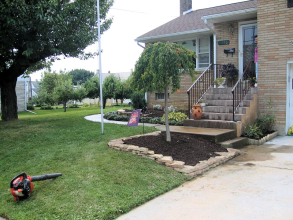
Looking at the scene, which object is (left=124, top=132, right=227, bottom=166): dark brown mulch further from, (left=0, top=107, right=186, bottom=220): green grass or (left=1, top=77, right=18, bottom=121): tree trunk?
(left=1, top=77, right=18, bottom=121): tree trunk

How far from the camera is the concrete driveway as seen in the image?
3.48 meters

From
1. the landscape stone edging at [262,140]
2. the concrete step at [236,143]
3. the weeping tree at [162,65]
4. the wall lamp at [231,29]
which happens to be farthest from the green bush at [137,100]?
the weeping tree at [162,65]

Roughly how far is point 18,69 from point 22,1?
335cm

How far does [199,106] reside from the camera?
8977mm

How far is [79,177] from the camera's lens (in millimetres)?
4621

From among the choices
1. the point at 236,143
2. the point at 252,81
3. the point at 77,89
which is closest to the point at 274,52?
the point at 252,81

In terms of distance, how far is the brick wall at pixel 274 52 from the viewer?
8789 mm

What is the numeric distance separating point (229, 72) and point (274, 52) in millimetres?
1984

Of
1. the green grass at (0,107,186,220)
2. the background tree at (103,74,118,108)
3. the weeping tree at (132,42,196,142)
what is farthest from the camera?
the background tree at (103,74,118,108)

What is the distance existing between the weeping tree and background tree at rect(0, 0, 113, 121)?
415 centimetres

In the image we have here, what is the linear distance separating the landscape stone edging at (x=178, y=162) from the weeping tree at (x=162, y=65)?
55.2 inches

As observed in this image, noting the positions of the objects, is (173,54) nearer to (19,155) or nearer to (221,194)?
(221,194)

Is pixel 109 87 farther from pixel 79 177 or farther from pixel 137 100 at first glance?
pixel 79 177

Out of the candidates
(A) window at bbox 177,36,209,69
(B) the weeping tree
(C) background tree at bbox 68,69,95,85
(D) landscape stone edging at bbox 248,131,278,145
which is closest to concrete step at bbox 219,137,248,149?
(D) landscape stone edging at bbox 248,131,278,145
